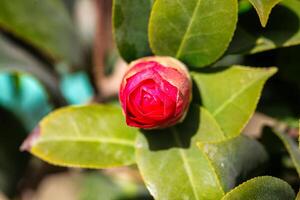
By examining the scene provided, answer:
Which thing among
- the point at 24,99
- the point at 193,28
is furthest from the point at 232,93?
the point at 24,99

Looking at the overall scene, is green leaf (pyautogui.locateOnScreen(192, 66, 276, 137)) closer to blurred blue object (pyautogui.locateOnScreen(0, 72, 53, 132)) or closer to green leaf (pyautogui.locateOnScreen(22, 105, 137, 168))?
green leaf (pyautogui.locateOnScreen(22, 105, 137, 168))

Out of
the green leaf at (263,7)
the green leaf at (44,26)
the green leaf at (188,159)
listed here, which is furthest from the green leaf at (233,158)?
the green leaf at (44,26)

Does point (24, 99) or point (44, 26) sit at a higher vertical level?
point (44, 26)

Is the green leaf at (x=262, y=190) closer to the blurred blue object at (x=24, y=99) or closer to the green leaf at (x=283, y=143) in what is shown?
the green leaf at (x=283, y=143)

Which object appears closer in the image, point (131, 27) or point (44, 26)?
point (131, 27)

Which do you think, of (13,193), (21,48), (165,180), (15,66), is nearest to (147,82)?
(165,180)

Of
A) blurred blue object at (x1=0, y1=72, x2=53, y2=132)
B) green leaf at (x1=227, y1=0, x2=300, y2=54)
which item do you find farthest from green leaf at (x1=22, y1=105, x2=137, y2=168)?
blurred blue object at (x1=0, y1=72, x2=53, y2=132)

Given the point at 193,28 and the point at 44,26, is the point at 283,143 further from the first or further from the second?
the point at 44,26
